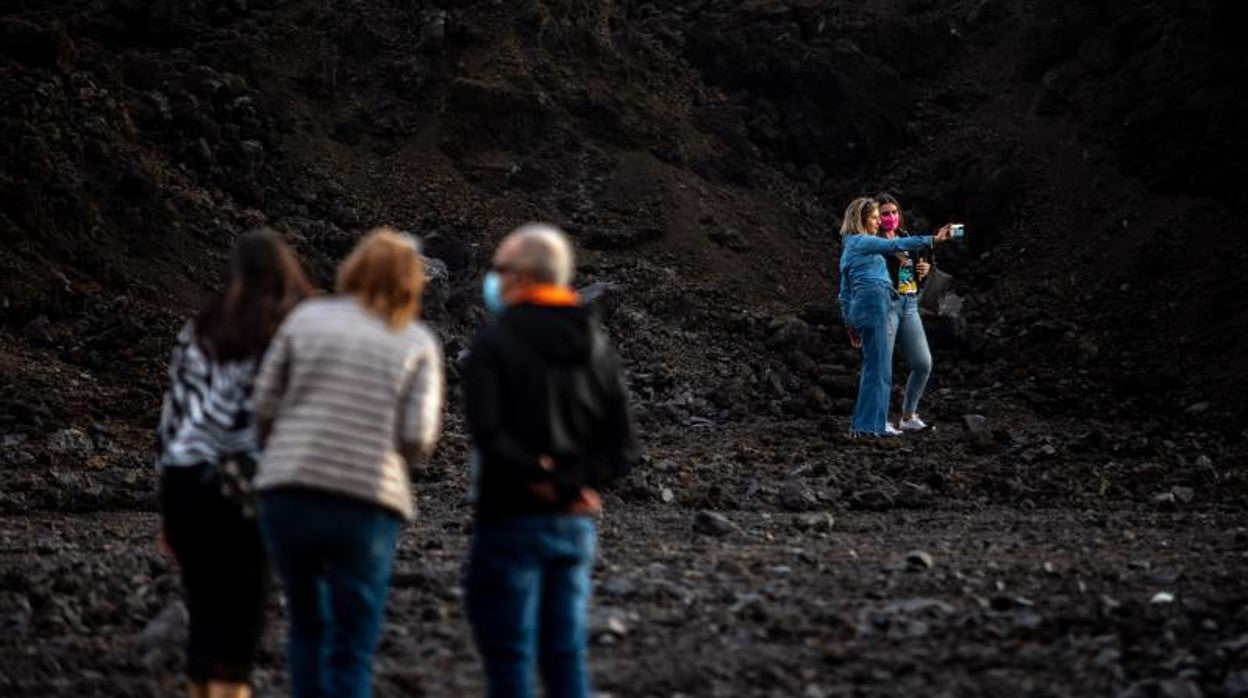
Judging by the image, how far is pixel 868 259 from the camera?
13.8m

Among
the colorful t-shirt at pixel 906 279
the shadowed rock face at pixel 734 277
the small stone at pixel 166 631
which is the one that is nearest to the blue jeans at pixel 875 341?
the colorful t-shirt at pixel 906 279

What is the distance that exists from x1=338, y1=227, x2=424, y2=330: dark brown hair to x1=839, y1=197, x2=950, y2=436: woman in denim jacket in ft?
29.5

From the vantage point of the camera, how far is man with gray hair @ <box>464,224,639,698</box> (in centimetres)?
498

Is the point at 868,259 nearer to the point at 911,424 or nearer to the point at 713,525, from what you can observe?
the point at 911,424

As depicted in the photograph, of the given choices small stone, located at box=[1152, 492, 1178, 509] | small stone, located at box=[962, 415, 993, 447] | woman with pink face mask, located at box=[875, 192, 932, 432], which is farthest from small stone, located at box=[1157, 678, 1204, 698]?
small stone, located at box=[962, 415, 993, 447]

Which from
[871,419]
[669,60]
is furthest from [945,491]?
[669,60]

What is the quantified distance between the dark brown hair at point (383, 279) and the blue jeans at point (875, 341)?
915 centimetres

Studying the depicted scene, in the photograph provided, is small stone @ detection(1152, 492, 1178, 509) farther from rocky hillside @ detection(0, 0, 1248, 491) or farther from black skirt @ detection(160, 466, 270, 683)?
black skirt @ detection(160, 466, 270, 683)

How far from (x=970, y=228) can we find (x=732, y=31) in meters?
5.17

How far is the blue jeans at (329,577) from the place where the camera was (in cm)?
502

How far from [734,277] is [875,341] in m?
5.92

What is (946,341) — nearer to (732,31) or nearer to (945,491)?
(945,491)

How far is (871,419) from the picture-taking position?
14.4 meters

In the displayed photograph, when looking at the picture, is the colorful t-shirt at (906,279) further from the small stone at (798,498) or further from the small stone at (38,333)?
the small stone at (38,333)
